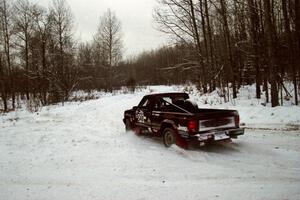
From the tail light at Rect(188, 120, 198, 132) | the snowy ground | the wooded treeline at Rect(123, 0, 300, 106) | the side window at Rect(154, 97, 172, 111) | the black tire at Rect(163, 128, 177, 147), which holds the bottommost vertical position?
the snowy ground

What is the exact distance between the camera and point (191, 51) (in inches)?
828

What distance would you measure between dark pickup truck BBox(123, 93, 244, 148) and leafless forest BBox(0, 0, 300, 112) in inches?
255

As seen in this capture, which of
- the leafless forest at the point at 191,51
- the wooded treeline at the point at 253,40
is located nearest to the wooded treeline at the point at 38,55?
the leafless forest at the point at 191,51

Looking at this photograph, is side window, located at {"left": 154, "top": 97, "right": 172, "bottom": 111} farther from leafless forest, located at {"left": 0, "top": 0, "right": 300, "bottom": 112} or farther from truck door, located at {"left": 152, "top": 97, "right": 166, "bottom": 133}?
leafless forest, located at {"left": 0, "top": 0, "right": 300, "bottom": 112}

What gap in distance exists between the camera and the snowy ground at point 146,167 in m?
4.61

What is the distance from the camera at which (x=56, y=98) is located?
27781mm

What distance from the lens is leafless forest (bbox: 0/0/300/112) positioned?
14.8 meters

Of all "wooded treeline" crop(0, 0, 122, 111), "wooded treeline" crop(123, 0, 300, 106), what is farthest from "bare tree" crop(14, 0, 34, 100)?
"wooded treeline" crop(123, 0, 300, 106)

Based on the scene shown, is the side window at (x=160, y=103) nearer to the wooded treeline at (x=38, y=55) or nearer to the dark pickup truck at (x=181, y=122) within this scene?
the dark pickup truck at (x=181, y=122)

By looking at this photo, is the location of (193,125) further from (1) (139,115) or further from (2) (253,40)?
(2) (253,40)

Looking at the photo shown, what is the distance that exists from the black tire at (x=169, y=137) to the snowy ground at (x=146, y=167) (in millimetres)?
256

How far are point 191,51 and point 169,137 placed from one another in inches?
579

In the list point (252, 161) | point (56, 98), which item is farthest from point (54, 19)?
point (252, 161)

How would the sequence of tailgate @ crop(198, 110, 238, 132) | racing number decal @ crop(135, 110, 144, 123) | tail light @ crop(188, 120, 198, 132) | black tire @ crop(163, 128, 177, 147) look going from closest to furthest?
tail light @ crop(188, 120, 198, 132) → tailgate @ crop(198, 110, 238, 132) → black tire @ crop(163, 128, 177, 147) → racing number decal @ crop(135, 110, 144, 123)
